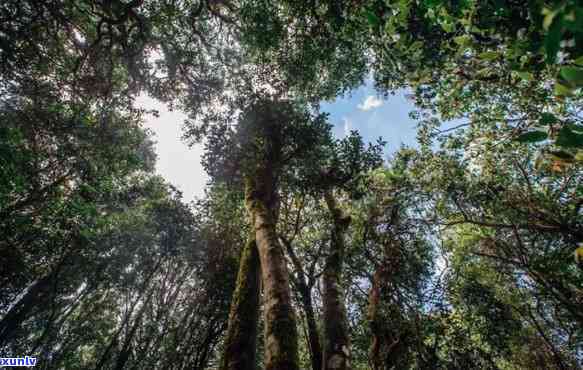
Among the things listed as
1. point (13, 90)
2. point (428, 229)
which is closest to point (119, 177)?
point (13, 90)

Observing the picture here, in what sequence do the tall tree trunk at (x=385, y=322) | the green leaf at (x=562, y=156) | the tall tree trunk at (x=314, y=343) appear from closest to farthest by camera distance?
the green leaf at (x=562, y=156)
the tall tree trunk at (x=314, y=343)
the tall tree trunk at (x=385, y=322)

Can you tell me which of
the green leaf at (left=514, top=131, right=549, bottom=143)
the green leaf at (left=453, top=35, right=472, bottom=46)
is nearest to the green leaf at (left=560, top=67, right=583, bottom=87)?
the green leaf at (left=514, top=131, right=549, bottom=143)

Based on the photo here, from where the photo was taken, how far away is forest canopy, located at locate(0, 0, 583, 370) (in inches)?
239

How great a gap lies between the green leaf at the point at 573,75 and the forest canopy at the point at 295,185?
1.62 m

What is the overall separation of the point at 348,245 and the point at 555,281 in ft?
21.9

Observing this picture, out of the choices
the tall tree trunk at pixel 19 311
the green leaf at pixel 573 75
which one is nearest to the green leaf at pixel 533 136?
the green leaf at pixel 573 75

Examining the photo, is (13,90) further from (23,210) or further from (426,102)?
(426,102)

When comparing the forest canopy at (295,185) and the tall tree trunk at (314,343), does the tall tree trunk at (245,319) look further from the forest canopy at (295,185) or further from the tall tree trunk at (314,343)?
the tall tree trunk at (314,343)

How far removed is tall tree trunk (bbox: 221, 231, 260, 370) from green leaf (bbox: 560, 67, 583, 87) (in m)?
5.33

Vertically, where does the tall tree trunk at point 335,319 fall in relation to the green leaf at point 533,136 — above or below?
above

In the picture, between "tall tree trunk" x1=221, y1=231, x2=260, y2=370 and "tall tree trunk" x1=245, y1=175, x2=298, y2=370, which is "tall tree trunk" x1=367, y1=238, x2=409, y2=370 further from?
"tall tree trunk" x1=245, y1=175, x2=298, y2=370

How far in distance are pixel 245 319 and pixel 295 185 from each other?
5856mm

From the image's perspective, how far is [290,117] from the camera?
9945 millimetres

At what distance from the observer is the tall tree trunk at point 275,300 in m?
4.07
